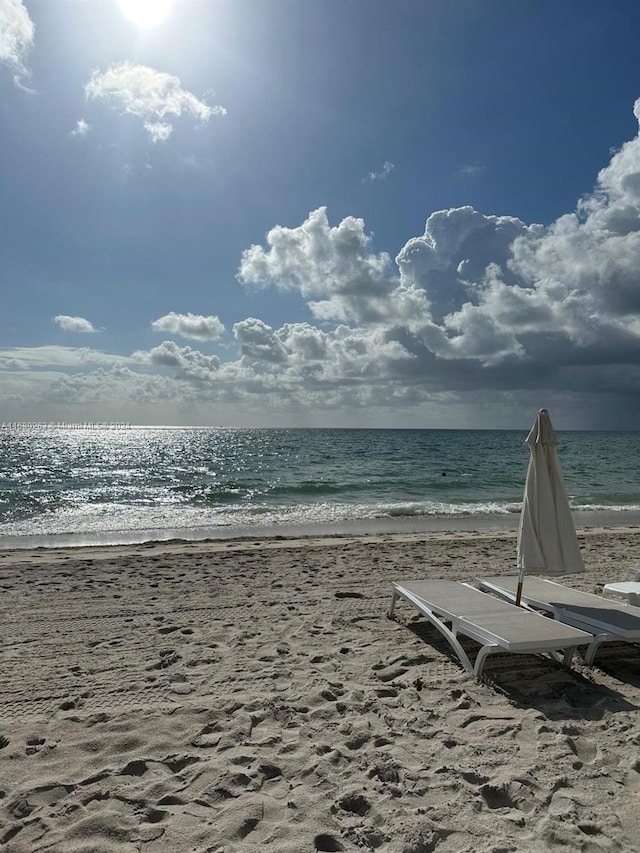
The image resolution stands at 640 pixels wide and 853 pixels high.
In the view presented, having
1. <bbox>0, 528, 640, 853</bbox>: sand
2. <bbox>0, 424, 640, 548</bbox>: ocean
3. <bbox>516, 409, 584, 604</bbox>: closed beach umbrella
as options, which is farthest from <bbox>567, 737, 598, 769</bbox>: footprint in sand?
<bbox>0, 424, 640, 548</bbox>: ocean

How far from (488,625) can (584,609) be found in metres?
1.26

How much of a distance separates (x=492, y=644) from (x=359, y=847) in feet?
6.76

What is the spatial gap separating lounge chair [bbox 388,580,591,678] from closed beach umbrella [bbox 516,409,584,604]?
1.66 feet

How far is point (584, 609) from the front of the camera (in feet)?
17.1

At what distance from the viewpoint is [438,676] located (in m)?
4.50

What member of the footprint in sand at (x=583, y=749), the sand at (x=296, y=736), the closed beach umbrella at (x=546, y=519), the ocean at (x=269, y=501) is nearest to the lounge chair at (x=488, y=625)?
the sand at (x=296, y=736)

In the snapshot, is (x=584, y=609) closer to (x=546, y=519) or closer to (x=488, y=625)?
(x=546, y=519)

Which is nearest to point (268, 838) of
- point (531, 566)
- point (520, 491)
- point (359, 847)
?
point (359, 847)

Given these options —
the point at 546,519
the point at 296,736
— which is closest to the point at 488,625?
the point at 546,519

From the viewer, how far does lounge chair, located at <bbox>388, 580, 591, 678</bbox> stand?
4.27 meters

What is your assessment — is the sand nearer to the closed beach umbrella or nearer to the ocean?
the closed beach umbrella

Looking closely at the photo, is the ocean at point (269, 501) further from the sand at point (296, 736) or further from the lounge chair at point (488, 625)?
the lounge chair at point (488, 625)

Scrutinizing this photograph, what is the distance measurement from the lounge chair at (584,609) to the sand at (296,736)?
33cm

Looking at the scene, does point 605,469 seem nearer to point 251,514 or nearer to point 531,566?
point 251,514
